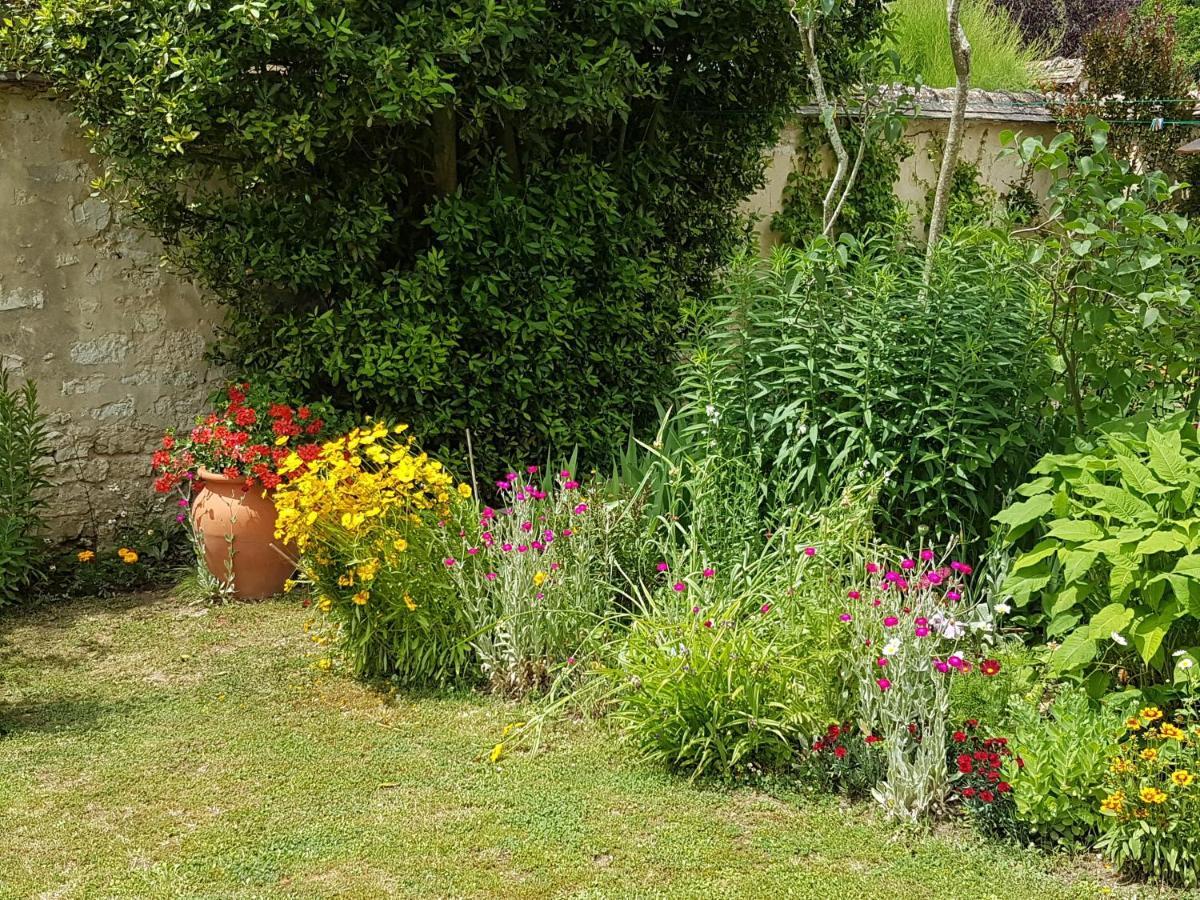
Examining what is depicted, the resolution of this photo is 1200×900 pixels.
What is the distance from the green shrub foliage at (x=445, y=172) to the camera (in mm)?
4852

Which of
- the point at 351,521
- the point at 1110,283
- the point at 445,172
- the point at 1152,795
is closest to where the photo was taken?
the point at 1152,795

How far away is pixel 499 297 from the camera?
19.2ft

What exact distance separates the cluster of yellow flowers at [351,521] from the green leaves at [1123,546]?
2031 millimetres

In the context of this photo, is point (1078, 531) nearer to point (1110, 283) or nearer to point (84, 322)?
point (1110, 283)

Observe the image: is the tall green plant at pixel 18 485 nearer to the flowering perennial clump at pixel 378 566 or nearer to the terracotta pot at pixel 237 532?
the terracotta pot at pixel 237 532

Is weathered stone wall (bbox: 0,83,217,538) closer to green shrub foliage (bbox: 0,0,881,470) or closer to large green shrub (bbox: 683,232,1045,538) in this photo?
green shrub foliage (bbox: 0,0,881,470)

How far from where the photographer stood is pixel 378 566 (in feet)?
13.7

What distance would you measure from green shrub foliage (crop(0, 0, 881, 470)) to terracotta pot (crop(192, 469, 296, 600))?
62 cm

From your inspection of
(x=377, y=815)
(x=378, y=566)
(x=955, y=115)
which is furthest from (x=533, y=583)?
(x=955, y=115)

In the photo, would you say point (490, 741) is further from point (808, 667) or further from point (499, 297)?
point (499, 297)

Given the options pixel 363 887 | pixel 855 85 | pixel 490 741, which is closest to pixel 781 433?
pixel 490 741

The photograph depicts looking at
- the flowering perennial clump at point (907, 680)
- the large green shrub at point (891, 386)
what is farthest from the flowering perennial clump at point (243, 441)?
the flowering perennial clump at point (907, 680)

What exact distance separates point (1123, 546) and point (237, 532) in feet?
12.0

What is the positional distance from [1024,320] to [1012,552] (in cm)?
87
